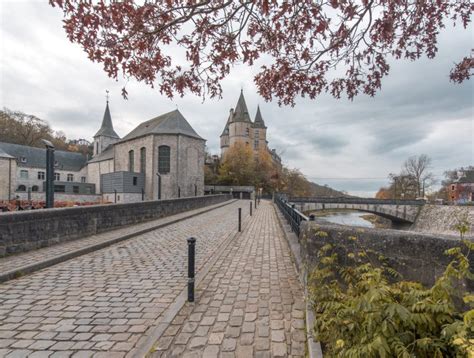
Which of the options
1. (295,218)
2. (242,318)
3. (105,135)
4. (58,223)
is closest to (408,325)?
(242,318)

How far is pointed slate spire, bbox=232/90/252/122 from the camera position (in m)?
75.0

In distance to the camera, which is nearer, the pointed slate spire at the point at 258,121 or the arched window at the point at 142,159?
the arched window at the point at 142,159

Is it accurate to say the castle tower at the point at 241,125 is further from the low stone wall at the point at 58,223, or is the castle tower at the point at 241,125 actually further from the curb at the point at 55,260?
the curb at the point at 55,260

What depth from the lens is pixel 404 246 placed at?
3.02m

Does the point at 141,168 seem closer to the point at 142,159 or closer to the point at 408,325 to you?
the point at 142,159

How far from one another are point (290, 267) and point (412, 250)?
2.85 meters

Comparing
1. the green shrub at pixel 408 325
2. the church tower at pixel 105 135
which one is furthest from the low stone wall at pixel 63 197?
the green shrub at pixel 408 325

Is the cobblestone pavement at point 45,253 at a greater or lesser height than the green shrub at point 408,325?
lesser

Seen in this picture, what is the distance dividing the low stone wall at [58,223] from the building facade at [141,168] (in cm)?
2573

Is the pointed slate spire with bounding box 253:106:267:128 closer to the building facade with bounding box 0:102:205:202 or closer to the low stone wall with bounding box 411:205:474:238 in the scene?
the building facade with bounding box 0:102:205:202

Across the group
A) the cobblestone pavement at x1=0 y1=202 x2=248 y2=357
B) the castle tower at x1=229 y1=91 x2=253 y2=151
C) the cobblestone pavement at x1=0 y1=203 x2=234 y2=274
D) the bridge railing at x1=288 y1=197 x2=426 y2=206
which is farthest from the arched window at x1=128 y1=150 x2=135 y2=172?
the cobblestone pavement at x1=0 y1=202 x2=248 y2=357

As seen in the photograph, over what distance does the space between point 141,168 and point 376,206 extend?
138 ft

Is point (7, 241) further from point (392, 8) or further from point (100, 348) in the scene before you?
point (392, 8)

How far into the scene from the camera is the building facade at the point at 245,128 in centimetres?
7450
